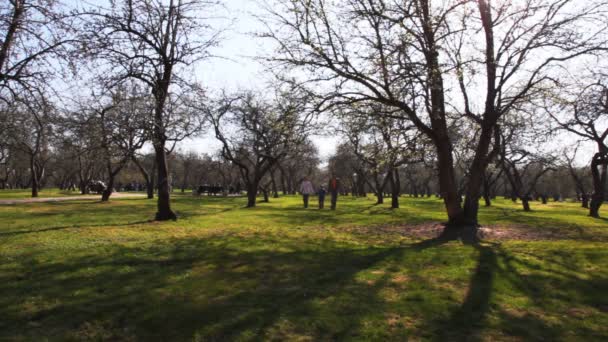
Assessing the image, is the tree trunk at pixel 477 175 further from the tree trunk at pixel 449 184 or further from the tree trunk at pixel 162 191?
the tree trunk at pixel 162 191

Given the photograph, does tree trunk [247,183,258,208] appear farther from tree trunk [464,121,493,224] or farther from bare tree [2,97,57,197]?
tree trunk [464,121,493,224]

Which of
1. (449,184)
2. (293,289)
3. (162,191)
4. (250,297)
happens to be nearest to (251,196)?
(162,191)

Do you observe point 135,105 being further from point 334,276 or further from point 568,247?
point 568,247

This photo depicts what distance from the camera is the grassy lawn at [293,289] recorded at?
14.0ft

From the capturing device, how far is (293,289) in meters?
5.76

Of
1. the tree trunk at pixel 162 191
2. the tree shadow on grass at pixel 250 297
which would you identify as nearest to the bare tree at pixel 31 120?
the tree trunk at pixel 162 191

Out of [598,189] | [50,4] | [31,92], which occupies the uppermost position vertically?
[50,4]

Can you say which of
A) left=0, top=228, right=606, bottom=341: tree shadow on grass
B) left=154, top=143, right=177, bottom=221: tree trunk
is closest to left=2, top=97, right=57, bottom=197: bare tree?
left=154, top=143, right=177, bottom=221: tree trunk

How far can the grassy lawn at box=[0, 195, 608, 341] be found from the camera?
4.27m

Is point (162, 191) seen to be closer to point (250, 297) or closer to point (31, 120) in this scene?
point (250, 297)

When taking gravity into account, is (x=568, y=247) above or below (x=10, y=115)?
below

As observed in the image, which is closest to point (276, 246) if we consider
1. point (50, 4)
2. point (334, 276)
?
point (334, 276)

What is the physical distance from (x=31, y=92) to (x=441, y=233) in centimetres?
1238

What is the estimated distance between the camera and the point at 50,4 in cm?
1097
